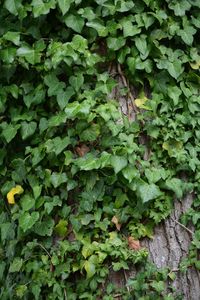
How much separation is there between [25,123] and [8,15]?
2.25ft

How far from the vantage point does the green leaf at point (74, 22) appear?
2.60 m

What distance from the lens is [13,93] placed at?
9.07 feet

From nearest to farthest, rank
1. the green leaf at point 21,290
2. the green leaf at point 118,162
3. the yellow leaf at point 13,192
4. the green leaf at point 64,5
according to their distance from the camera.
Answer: the green leaf at point 118,162, the green leaf at point 64,5, the green leaf at point 21,290, the yellow leaf at point 13,192

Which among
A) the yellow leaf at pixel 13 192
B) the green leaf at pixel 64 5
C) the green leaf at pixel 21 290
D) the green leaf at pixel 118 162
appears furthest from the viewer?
the yellow leaf at pixel 13 192

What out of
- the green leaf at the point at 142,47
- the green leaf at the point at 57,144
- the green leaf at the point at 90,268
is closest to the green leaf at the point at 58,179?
the green leaf at the point at 57,144

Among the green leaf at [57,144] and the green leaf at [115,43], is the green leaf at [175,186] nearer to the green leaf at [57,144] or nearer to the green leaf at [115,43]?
the green leaf at [57,144]

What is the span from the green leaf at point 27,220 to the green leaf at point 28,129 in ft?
1.50

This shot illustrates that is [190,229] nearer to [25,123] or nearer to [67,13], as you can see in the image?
[25,123]

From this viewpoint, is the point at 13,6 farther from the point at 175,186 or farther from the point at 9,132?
the point at 175,186

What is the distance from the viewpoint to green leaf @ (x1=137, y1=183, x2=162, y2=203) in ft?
8.02

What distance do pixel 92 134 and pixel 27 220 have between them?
0.62 metres

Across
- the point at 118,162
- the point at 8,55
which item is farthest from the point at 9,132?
the point at 118,162

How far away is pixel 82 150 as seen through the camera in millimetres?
2639

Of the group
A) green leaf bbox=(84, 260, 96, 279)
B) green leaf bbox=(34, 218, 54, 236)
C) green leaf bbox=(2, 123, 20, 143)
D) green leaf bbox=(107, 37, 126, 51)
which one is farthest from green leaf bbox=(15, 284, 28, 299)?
green leaf bbox=(107, 37, 126, 51)
